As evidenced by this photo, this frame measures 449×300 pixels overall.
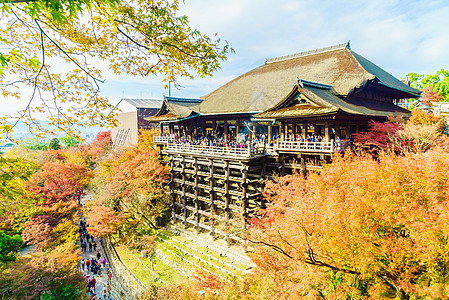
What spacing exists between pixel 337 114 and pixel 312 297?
30.4 feet

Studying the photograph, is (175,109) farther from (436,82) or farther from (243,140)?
(436,82)

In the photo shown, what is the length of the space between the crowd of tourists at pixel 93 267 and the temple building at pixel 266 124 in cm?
737

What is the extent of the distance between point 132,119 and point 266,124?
23.3 m

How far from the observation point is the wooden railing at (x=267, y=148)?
13.3 m

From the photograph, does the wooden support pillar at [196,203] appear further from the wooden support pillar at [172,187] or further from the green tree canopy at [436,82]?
A: the green tree canopy at [436,82]

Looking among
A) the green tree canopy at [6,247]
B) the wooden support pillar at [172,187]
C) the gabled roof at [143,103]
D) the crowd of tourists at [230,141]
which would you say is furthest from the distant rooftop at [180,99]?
the green tree canopy at [6,247]

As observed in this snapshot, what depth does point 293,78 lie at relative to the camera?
20422 millimetres

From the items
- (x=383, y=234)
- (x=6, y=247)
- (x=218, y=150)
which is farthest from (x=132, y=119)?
(x=383, y=234)

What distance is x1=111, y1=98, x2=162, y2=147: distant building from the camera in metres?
33.7

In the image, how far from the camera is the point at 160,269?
17.7 m

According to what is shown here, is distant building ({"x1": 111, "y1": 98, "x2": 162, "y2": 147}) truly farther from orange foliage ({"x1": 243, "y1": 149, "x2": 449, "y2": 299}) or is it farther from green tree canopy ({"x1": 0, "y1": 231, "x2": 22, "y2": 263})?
orange foliage ({"x1": 243, "y1": 149, "x2": 449, "y2": 299})

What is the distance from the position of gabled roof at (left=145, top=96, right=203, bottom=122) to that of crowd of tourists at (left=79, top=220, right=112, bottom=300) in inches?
553

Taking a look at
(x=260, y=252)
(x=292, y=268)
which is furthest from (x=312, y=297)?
(x=260, y=252)

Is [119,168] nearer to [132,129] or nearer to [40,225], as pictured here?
[40,225]
